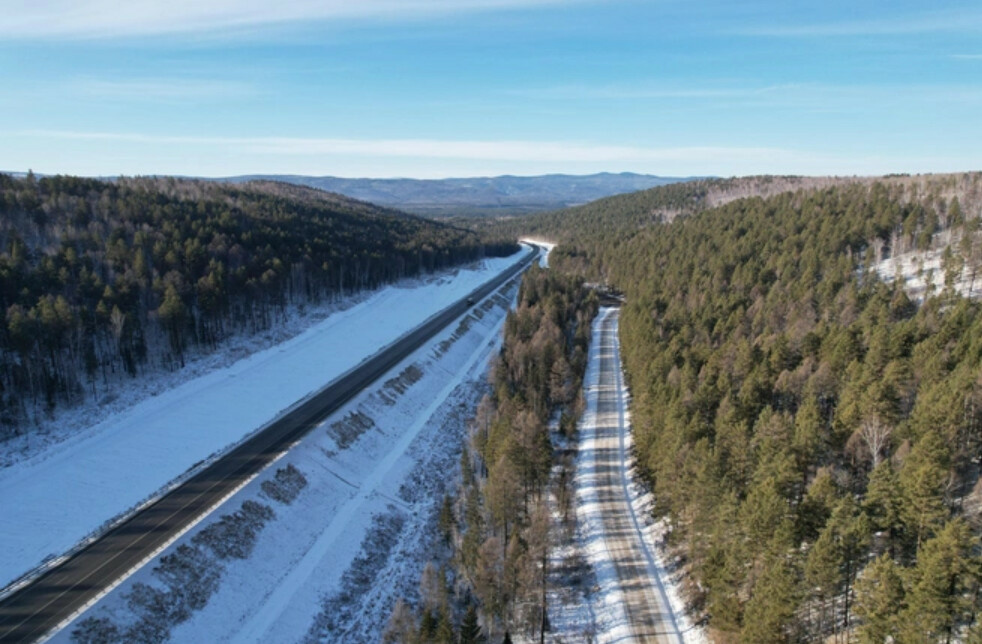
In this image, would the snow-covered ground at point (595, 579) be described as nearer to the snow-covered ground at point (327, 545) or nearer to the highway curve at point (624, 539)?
the highway curve at point (624, 539)

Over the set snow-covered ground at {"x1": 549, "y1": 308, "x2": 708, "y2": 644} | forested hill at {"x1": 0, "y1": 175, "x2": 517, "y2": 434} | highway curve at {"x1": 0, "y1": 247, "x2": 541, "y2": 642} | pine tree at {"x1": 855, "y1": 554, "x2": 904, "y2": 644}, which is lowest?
snow-covered ground at {"x1": 549, "y1": 308, "x2": 708, "y2": 644}

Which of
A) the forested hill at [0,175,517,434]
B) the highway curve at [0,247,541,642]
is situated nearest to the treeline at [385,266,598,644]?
the highway curve at [0,247,541,642]

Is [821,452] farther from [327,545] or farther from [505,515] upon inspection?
[327,545]

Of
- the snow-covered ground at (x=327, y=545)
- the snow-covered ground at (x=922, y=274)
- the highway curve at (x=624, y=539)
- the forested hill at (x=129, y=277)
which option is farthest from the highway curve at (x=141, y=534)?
the snow-covered ground at (x=922, y=274)

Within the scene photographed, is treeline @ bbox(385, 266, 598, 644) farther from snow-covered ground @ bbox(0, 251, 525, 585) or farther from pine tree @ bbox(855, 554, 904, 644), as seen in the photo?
snow-covered ground @ bbox(0, 251, 525, 585)

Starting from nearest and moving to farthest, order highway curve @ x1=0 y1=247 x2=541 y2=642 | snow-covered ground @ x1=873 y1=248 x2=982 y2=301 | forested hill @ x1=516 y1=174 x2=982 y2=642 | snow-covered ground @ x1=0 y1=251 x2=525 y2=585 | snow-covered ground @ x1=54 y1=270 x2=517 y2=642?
forested hill @ x1=516 y1=174 x2=982 y2=642 → highway curve @ x1=0 y1=247 x2=541 y2=642 → snow-covered ground @ x1=54 y1=270 x2=517 y2=642 → snow-covered ground @ x1=0 y1=251 x2=525 y2=585 → snow-covered ground @ x1=873 y1=248 x2=982 y2=301

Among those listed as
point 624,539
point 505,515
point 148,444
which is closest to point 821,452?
point 624,539
